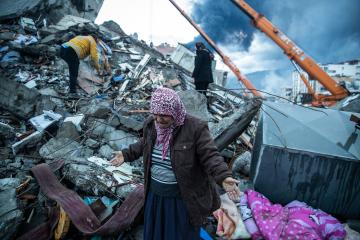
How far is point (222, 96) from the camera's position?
8641 mm

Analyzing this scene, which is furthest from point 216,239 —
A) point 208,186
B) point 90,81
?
point 90,81

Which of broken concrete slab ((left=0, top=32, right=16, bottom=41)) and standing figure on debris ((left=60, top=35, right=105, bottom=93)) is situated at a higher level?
broken concrete slab ((left=0, top=32, right=16, bottom=41))

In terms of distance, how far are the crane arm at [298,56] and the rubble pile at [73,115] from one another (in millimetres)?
2330

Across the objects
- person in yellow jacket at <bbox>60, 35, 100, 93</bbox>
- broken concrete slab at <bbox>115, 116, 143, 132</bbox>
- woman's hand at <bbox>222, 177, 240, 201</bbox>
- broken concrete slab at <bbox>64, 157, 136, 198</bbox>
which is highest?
person in yellow jacket at <bbox>60, 35, 100, 93</bbox>

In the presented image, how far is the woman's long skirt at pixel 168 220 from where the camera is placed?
6.84 ft

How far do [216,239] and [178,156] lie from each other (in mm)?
1733

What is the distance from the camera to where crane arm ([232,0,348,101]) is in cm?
770

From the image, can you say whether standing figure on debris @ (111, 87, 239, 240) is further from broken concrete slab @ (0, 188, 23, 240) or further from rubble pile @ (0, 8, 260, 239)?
broken concrete slab @ (0, 188, 23, 240)

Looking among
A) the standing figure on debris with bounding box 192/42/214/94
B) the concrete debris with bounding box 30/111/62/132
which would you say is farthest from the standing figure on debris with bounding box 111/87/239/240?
the standing figure on debris with bounding box 192/42/214/94

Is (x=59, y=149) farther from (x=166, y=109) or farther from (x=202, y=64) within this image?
(x=202, y=64)

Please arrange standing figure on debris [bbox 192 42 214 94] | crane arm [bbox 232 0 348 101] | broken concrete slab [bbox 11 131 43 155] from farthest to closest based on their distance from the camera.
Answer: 1. crane arm [bbox 232 0 348 101]
2. standing figure on debris [bbox 192 42 214 94]
3. broken concrete slab [bbox 11 131 43 155]

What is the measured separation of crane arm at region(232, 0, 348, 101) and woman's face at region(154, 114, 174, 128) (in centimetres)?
740

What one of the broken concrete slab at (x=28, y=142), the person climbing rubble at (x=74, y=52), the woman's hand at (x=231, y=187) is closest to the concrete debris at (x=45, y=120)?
the broken concrete slab at (x=28, y=142)

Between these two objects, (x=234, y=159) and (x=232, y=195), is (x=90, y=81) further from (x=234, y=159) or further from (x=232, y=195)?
(x=232, y=195)
